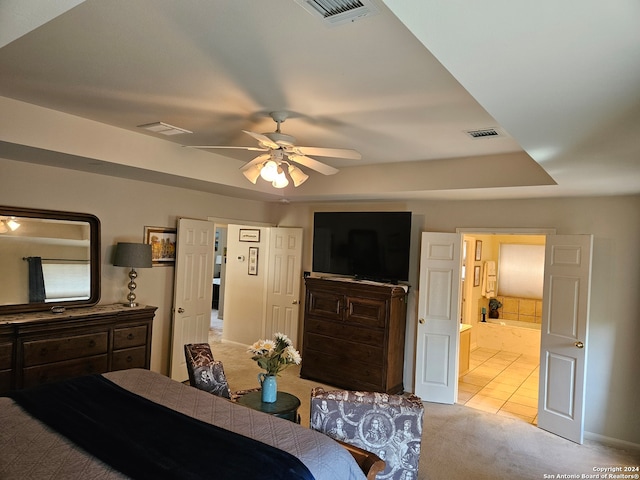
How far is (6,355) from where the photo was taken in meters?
3.46

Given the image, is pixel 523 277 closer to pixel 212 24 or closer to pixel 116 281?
pixel 116 281

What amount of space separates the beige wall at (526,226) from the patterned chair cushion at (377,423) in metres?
2.70

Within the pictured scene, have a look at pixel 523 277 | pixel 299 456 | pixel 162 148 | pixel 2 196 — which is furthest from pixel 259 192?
pixel 523 277

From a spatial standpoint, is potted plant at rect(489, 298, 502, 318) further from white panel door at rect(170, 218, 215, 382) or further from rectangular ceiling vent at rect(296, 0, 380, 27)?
rectangular ceiling vent at rect(296, 0, 380, 27)

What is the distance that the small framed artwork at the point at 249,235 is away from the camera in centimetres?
725

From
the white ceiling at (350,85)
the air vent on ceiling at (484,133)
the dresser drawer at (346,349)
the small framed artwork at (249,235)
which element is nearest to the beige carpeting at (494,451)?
the dresser drawer at (346,349)

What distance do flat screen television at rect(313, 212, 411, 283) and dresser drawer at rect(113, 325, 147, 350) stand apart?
240 cm

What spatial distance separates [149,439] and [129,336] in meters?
2.47

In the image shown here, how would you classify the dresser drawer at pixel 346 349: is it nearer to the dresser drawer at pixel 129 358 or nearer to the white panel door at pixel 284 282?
the white panel door at pixel 284 282

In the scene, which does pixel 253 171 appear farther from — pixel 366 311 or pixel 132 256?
pixel 366 311

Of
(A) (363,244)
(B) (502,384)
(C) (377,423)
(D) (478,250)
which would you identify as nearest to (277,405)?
(C) (377,423)

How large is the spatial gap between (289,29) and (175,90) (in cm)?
113

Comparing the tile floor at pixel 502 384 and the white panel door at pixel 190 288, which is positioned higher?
the white panel door at pixel 190 288

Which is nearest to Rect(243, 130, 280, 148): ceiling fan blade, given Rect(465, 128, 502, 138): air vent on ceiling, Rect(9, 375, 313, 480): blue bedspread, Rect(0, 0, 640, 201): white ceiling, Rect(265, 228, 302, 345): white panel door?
Rect(0, 0, 640, 201): white ceiling
